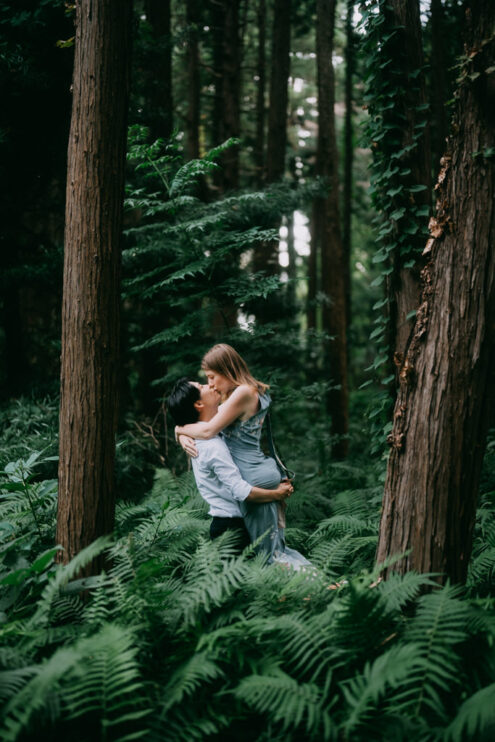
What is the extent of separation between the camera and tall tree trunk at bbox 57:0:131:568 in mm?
3332

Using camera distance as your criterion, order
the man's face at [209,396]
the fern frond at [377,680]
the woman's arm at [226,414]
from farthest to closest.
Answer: the man's face at [209,396]
the woman's arm at [226,414]
the fern frond at [377,680]

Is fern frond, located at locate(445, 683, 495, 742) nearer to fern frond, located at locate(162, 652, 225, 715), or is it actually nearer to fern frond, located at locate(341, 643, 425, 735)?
fern frond, located at locate(341, 643, 425, 735)

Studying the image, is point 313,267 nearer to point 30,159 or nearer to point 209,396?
point 30,159

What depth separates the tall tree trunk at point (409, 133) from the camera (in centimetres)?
464

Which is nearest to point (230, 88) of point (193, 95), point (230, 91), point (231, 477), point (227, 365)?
point (230, 91)

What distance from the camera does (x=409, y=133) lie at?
4766 millimetres

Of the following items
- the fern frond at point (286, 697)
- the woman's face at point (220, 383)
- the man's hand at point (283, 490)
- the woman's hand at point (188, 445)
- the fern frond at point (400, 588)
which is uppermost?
the woman's face at point (220, 383)

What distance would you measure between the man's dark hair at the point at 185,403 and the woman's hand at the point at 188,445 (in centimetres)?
13

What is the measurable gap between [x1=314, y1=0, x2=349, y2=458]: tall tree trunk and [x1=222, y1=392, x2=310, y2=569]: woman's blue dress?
5592mm

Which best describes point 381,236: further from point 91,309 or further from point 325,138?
point 325,138

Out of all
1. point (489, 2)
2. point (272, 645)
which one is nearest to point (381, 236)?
point (489, 2)

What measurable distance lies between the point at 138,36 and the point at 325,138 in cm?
371

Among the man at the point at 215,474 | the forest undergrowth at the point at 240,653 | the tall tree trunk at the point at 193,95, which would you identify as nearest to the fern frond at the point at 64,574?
the forest undergrowth at the point at 240,653

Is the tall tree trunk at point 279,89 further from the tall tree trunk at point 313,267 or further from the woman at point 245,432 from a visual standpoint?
the woman at point 245,432
